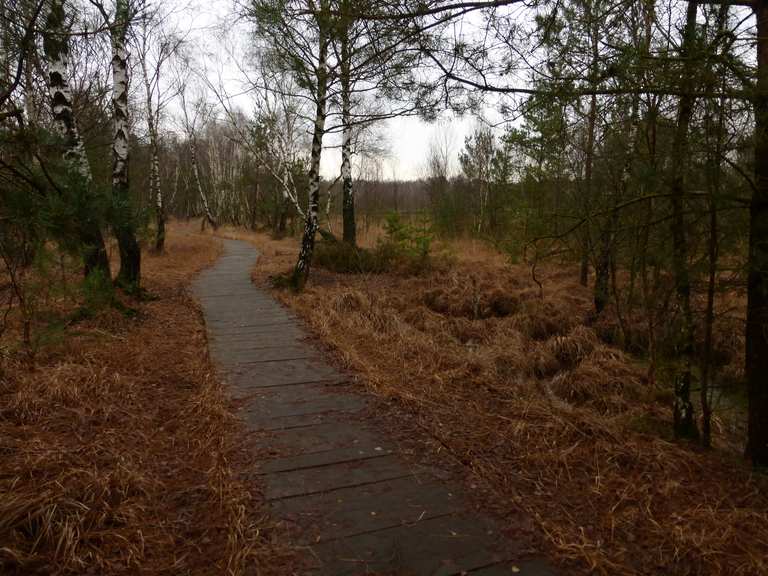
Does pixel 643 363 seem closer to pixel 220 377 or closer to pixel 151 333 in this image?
pixel 220 377

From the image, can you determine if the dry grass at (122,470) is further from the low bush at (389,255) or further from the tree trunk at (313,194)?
the low bush at (389,255)

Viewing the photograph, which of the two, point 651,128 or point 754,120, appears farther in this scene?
point 651,128

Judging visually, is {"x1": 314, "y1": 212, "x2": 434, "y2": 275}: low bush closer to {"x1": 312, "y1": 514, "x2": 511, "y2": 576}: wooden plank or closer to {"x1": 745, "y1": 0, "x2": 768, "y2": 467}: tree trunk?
{"x1": 745, "y1": 0, "x2": 768, "y2": 467}: tree trunk

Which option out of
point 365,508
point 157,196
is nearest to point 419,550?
point 365,508

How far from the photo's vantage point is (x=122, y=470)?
277 centimetres

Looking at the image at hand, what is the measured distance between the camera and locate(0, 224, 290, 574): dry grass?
7.11 feet

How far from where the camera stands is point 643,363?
6.74 meters

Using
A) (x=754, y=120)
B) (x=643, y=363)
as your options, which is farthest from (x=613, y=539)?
(x=643, y=363)

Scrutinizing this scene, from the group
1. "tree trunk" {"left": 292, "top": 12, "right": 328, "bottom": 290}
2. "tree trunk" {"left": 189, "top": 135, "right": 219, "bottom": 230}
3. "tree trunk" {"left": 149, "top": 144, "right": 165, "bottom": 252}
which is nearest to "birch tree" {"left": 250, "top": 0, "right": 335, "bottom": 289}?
"tree trunk" {"left": 292, "top": 12, "right": 328, "bottom": 290}

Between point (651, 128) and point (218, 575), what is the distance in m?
4.10

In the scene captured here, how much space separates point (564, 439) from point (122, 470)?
2.83m

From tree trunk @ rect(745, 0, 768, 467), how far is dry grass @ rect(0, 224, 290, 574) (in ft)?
10.4

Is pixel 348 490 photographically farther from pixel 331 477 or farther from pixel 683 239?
pixel 683 239

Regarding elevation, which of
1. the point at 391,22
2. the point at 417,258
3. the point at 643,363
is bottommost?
the point at 643,363
